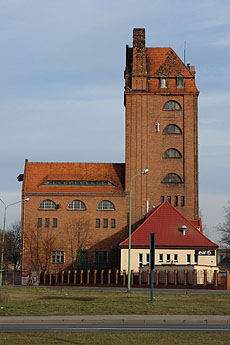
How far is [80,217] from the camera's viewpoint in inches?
2840

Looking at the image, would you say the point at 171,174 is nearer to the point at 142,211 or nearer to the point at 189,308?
the point at 142,211

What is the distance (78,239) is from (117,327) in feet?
167

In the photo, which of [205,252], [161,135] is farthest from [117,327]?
[161,135]

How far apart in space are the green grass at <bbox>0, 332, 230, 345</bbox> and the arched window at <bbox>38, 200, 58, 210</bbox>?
2158 inches

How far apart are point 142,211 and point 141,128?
33.2 ft

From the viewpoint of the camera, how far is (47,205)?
7262 cm

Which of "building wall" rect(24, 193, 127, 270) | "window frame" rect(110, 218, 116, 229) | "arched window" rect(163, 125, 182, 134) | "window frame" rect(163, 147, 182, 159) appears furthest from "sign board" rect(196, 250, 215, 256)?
"arched window" rect(163, 125, 182, 134)

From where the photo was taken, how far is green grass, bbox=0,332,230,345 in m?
15.9

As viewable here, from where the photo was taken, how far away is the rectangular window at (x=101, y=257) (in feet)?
232

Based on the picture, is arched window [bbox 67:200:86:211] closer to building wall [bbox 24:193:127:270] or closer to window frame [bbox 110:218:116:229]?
building wall [bbox 24:193:127:270]

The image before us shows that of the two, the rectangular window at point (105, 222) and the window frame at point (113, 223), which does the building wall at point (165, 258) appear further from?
the rectangular window at point (105, 222)

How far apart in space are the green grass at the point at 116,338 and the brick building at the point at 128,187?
53051mm

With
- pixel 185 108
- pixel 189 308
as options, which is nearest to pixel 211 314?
pixel 189 308

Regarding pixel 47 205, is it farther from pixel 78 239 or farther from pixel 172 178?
pixel 172 178
